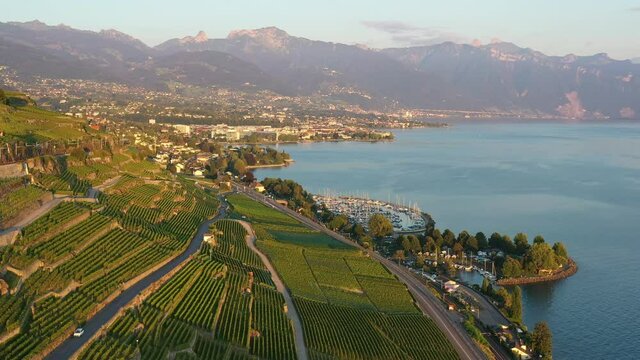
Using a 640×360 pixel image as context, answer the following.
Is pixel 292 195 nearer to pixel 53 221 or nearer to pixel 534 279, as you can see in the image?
pixel 534 279

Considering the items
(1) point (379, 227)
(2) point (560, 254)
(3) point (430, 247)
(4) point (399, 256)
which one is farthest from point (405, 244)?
(2) point (560, 254)

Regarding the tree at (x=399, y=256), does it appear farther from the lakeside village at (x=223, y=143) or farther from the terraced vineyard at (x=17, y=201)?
the lakeside village at (x=223, y=143)

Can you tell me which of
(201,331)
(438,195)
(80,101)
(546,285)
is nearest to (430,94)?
(80,101)

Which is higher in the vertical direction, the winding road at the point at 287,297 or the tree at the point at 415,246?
the winding road at the point at 287,297

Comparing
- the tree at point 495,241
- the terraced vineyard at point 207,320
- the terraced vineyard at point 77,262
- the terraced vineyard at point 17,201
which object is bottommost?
the tree at point 495,241

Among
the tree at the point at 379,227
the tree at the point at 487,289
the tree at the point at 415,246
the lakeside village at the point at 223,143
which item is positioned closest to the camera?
the tree at the point at 487,289

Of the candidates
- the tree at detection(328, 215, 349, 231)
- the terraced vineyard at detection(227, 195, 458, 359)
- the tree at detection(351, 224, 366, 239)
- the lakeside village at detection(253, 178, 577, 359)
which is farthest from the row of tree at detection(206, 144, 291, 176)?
the terraced vineyard at detection(227, 195, 458, 359)

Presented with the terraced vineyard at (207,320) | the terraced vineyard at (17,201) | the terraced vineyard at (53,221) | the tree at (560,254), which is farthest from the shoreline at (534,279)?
the terraced vineyard at (17,201)
